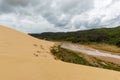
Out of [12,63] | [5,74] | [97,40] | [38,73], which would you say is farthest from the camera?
[97,40]

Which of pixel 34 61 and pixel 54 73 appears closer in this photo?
pixel 54 73

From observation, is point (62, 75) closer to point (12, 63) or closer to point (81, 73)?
point (81, 73)

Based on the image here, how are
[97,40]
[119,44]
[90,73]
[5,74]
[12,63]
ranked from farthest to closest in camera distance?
1. [97,40]
2. [119,44]
3. [90,73]
4. [12,63]
5. [5,74]

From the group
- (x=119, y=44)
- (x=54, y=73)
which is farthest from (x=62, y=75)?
(x=119, y=44)

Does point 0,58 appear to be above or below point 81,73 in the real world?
above

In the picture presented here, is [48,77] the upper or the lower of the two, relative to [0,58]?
lower

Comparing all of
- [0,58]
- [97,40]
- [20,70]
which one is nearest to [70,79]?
[20,70]

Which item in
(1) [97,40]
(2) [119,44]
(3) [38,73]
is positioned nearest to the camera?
(3) [38,73]

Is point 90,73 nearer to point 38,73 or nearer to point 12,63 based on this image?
point 38,73

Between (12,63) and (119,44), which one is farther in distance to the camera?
(119,44)
